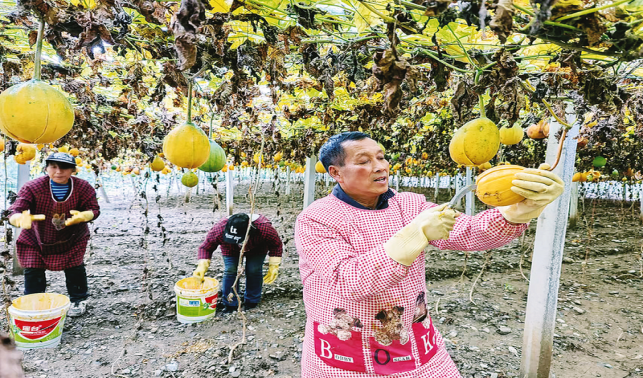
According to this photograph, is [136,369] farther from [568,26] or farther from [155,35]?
[568,26]

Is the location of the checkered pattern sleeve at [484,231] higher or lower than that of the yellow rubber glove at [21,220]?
higher

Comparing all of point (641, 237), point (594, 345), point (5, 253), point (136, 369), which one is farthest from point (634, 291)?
point (5, 253)

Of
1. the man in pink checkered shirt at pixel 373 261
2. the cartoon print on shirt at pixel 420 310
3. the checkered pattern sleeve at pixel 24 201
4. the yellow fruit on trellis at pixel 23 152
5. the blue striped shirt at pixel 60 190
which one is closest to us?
the man in pink checkered shirt at pixel 373 261

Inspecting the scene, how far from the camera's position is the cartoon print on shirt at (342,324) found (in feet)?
5.19

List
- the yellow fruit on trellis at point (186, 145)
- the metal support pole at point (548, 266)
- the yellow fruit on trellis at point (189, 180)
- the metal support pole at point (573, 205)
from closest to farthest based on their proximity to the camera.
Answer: the yellow fruit on trellis at point (186, 145)
the metal support pole at point (548, 266)
the yellow fruit on trellis at point (189, 180)
the metal support pole at point (573, 205)

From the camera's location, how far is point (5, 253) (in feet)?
9.62

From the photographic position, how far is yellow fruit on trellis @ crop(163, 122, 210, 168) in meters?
2.17

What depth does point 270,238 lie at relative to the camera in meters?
4.16

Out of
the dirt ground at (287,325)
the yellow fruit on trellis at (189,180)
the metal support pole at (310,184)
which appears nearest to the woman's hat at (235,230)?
the dirt ground at (287,325)

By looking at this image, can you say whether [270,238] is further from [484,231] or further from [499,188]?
[499,188]

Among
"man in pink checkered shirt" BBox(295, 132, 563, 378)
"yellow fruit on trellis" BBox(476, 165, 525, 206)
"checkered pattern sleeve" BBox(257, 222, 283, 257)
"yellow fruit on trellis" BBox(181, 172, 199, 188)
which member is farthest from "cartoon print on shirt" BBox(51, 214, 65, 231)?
"yellow fruit on trellis" BBox(476, 165, 525, 206)

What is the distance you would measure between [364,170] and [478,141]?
A: 58 centimetres

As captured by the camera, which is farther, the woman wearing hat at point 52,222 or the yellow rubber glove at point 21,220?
the woman wearing hat at point 52,222

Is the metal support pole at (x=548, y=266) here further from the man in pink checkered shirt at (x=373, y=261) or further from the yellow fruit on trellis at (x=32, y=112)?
the yellow fruit on trellis at (x=32, y=112)
